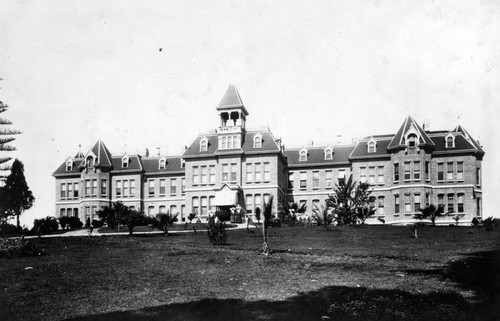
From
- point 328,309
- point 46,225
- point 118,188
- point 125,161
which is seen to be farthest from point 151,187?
point 328,309

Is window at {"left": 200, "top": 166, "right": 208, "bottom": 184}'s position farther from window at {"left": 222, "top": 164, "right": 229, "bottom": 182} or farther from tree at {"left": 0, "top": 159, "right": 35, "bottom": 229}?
tree at {"left": 0, "top": 159, "right": 35, "bottom": 229}

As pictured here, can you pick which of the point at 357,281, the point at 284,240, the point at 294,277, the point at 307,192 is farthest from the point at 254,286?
the point at 307,192

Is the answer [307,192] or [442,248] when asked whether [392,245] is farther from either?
[307,192]

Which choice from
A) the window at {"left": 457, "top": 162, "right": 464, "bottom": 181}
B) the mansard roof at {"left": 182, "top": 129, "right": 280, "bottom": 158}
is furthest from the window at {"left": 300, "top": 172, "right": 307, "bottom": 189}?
the window at {"left": 457, "top": 162, "right": 464, "bottom": 181}

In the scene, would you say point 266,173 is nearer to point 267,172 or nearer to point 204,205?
point 267,172

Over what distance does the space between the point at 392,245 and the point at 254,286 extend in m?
10.4

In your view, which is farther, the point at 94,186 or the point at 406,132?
the point at 94,186

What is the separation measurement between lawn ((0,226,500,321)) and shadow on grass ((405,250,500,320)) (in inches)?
0.9

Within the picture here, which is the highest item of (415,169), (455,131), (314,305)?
(455,131)

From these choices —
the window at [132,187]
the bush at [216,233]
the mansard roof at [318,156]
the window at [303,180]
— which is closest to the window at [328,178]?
the mansard roof at [318,156]

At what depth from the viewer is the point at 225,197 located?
157 feet

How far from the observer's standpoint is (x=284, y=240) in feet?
79.0

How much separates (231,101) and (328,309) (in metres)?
41.5

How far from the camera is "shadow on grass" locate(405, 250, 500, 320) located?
10984 millimetres
